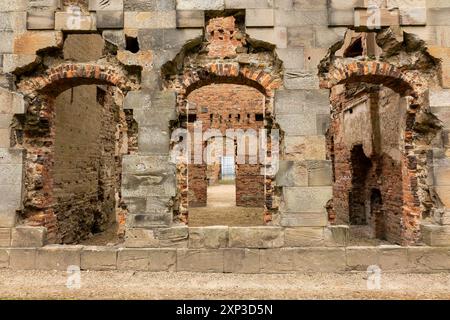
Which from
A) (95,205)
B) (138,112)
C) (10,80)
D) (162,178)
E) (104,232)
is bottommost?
(104,232)

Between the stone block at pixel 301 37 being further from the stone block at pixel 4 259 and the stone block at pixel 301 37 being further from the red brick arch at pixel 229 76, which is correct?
the stone block at pixel 4 259

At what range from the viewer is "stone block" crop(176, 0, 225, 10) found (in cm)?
579

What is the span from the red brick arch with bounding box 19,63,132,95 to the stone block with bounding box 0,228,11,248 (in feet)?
7.65

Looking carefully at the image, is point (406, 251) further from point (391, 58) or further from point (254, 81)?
point (254, 81)

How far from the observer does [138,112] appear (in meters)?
5.69

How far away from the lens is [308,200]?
555 cm

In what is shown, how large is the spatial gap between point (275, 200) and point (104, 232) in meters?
5.57

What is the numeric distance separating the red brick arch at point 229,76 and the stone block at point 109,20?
140 centimetres

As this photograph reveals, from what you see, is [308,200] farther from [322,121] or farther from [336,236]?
[322,121]

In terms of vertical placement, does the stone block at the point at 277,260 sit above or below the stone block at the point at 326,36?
below

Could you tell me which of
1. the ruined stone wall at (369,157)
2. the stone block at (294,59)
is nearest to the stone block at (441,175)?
the ruined stone wall at (369,157)

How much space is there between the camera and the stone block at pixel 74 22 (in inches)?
229

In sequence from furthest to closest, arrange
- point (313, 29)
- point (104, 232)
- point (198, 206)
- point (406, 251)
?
point (198, 206)
point (104, 232)
point (313, 29)
point (406, 251)

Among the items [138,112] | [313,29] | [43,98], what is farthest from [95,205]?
[313,29]
